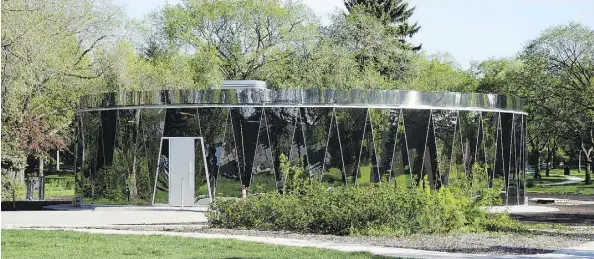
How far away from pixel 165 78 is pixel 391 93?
79.8 feet

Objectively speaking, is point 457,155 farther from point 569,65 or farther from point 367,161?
point 569,65

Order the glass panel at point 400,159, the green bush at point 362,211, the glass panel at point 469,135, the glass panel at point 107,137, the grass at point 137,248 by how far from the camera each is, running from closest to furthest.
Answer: the grass at point 137,248 < the green bush at point 362,211 < the glass panel at point 400,159 < the glass panel at point 107,137 < the glass panel at point 469,135

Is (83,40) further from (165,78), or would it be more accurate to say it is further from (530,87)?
(530,87)

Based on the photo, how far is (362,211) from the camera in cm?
1730

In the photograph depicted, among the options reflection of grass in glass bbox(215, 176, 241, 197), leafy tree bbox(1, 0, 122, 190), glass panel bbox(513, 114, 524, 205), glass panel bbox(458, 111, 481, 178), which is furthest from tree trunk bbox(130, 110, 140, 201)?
glass panel bbox(513, 114, 524, 205)

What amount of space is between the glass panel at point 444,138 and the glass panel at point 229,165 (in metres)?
6.37

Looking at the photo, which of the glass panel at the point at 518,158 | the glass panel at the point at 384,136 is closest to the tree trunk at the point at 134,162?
the glass panel at the point at 384,136

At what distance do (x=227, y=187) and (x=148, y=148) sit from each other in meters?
2.74

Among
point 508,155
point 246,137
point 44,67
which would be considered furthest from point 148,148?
point 508,155

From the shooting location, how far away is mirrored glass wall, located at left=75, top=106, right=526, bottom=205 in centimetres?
2580

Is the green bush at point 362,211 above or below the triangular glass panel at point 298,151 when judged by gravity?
below

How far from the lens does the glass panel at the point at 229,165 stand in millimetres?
25797

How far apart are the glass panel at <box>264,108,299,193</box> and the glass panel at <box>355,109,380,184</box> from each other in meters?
2.20

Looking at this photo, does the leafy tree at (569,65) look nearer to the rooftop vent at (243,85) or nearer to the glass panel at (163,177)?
the rooftop vent at (243,85)
